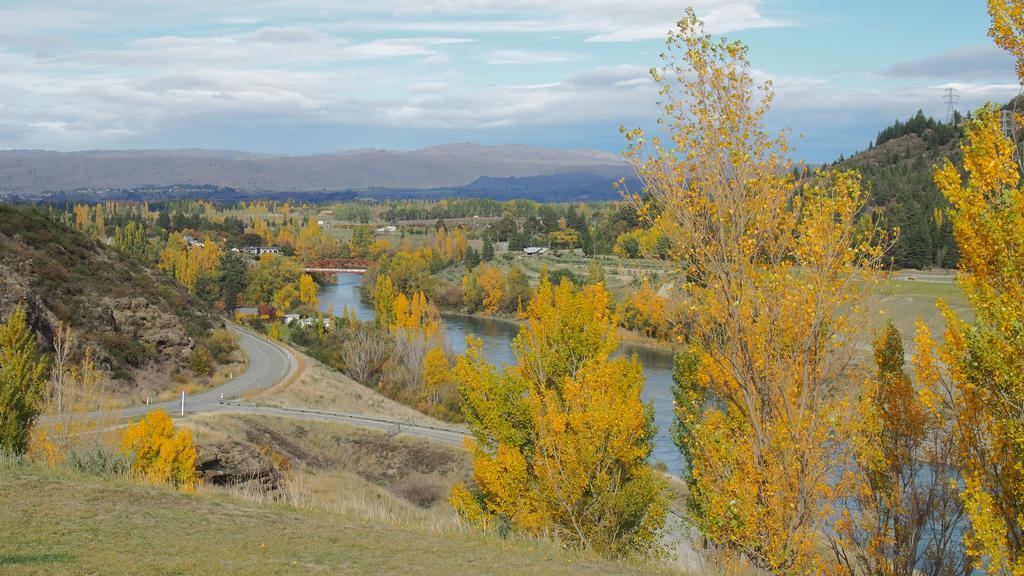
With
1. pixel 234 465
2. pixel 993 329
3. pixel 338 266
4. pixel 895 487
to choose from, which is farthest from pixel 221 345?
pixel 338 266

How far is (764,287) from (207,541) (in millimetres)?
6615

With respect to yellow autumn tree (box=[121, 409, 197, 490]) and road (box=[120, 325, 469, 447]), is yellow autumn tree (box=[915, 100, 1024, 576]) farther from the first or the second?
road (box=[120, 325, 469, 447])

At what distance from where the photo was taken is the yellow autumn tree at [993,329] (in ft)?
23.7

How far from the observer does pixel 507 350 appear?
59.8 m

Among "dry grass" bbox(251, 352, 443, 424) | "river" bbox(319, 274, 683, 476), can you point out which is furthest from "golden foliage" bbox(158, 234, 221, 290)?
A: "dry grass" bbox(251, 352, 443, 424)

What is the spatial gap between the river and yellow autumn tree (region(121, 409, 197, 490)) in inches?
315

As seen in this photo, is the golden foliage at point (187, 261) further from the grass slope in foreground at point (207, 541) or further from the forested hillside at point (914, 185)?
the grass slope in foreground at point (207, 541)

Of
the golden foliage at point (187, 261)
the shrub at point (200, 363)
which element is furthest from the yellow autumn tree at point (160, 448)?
the golden foliage at point (187, 261)

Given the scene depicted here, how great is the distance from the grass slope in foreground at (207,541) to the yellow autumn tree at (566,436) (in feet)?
7.32

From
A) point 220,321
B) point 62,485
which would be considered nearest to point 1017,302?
point 62,485

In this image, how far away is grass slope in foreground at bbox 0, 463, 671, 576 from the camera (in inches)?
340

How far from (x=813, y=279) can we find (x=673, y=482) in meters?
21.0

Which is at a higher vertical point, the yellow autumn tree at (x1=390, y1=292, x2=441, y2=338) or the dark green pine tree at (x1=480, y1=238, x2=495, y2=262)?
the dark green pine tree at (x1=480, y1=238, x2=495, y2=262)

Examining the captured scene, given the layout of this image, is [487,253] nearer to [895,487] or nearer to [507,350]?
[507,350]
